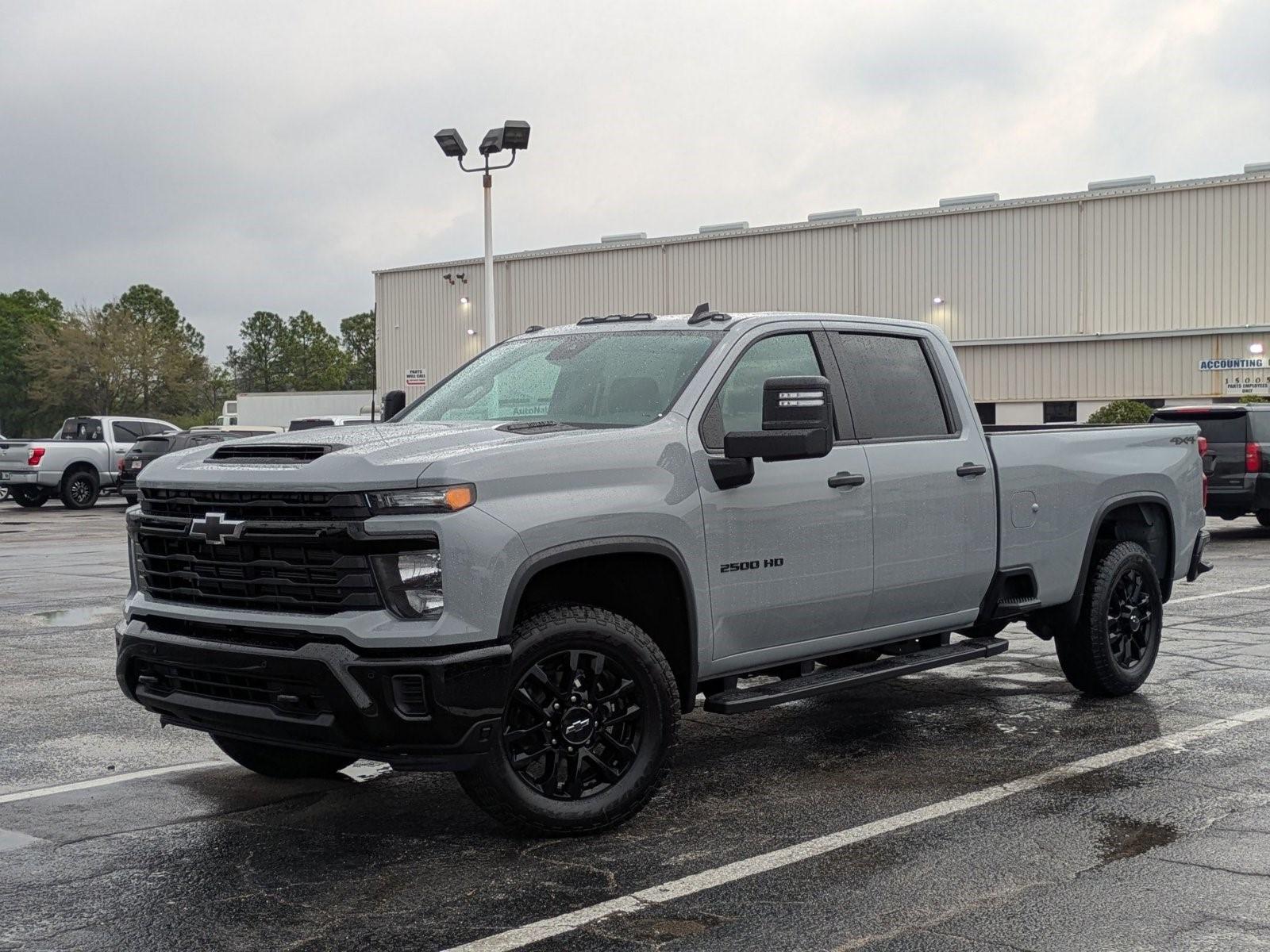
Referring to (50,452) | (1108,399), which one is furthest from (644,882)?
(1108,399)

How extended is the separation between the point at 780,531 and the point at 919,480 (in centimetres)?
101

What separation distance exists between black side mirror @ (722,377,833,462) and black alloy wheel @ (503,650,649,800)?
3.30 feet

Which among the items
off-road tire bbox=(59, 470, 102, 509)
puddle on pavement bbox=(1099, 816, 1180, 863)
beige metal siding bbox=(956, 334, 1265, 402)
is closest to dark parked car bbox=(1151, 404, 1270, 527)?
puddle on pavement bbox=(1099, 816, 1180, 863)

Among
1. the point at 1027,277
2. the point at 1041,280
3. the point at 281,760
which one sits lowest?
the point at 281,760

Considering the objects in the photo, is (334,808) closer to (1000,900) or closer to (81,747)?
(81,747)

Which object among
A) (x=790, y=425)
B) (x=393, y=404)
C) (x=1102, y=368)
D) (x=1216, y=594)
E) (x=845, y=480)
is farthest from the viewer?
(x=1102, y=368)

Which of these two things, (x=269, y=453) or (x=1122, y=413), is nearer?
(x=269, y=453)

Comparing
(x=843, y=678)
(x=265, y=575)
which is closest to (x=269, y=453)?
(x=265, y=575)

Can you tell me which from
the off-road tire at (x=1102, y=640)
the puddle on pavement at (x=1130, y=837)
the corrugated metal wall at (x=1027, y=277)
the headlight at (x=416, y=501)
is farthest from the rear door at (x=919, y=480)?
the corrugated metal wall at (x=1027, y=277)

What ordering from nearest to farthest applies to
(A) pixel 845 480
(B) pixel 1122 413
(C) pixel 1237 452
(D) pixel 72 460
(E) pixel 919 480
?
(A) pixel 845 480
(E) pixel 919 480
(C) pixel 1237 452
(D) pixel 72 460
(B) pixel 1122 413

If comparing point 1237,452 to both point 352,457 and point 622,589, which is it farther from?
point 352,457

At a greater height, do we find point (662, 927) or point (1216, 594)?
point (662, 927)

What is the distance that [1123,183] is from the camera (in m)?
43.8

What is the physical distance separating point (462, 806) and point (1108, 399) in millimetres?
41160
